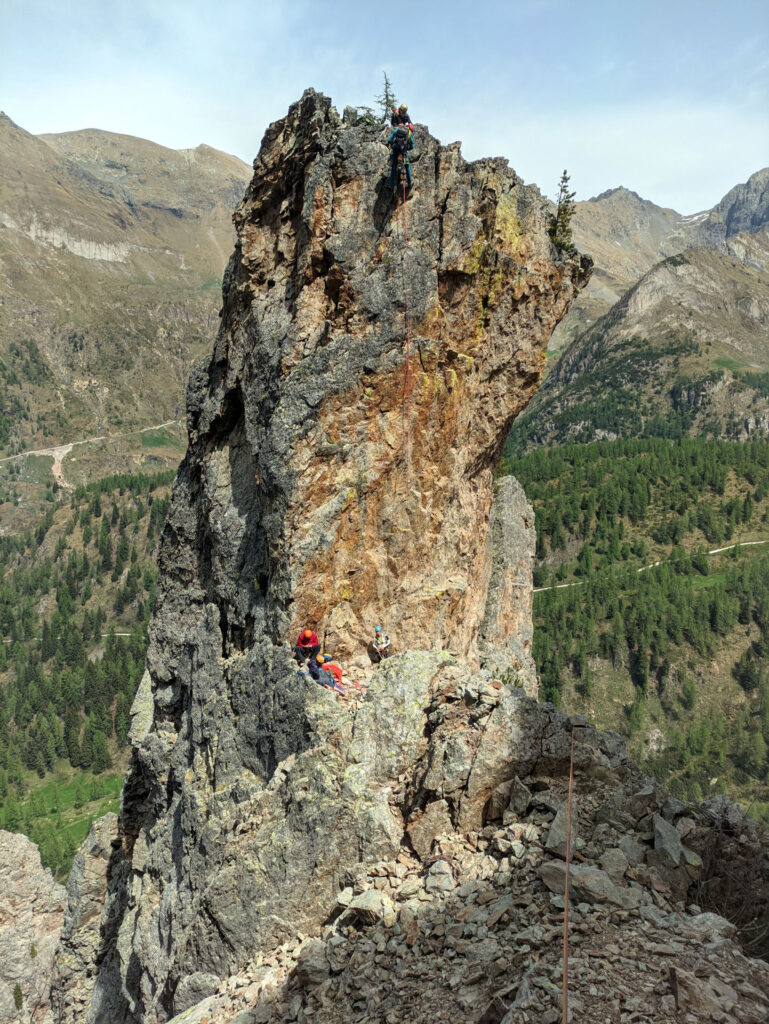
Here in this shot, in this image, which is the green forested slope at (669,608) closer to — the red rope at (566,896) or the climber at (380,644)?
the climber at (380,644)

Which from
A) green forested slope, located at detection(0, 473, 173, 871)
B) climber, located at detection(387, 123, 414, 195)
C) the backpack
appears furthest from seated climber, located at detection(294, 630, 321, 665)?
green forested slope, located at detection(0, 473, 173, 871)

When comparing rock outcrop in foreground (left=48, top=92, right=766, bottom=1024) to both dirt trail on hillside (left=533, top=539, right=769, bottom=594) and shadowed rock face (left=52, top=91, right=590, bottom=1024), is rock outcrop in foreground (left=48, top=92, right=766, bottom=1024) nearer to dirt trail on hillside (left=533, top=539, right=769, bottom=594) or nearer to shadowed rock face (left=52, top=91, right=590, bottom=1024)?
shadowed rock face (left=52, top=91, right=590, bottom=1024)

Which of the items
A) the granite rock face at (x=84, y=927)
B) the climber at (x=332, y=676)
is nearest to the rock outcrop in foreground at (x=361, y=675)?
the climber at (x=332, y=676)

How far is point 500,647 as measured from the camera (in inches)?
1112

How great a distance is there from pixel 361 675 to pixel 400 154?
15578mm

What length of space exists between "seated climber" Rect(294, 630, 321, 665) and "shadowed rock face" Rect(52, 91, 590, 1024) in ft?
1.79

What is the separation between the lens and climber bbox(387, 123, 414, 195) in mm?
19703

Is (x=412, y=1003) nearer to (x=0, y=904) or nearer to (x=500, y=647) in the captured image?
(x=500, y=647)

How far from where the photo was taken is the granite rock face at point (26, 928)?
46.4 meters

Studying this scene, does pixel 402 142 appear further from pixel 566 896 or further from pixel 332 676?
pixel 566 896

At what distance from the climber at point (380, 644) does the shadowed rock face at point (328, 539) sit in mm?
500

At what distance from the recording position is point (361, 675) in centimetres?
1905

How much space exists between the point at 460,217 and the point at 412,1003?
20.4 metres

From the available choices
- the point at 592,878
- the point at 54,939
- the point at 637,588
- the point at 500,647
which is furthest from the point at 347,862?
the point at 637,588
